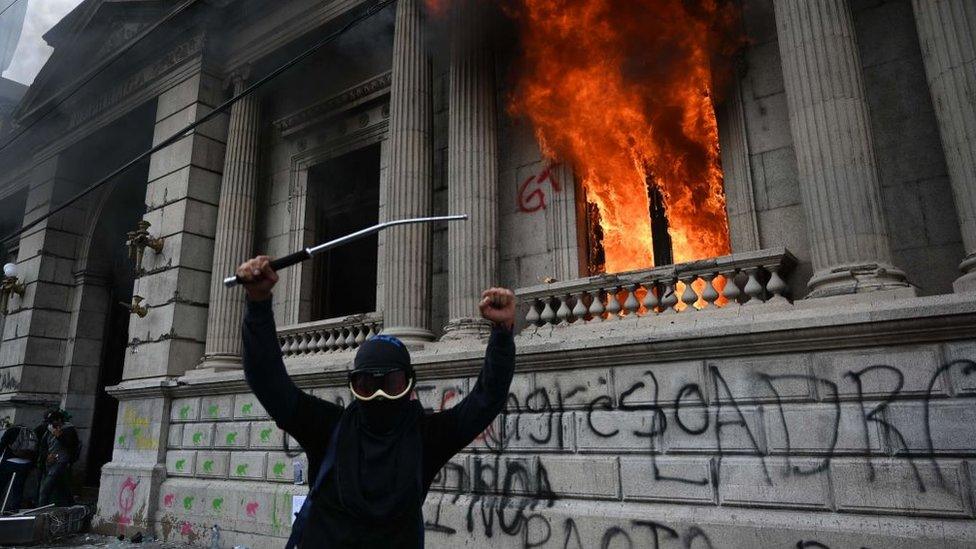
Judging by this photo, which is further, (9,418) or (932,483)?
(9,418)

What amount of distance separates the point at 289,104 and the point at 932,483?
13156 mm

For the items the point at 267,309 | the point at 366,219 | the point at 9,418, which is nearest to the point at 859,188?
the point at 267,309

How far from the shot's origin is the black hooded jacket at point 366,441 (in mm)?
2457

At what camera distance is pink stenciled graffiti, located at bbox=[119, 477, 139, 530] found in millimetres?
11062

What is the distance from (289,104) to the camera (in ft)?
45.0

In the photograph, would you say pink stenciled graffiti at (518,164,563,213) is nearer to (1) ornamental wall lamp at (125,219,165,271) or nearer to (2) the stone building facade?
(2) the stone building facade

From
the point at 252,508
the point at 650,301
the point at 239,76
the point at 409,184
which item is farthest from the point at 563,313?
the point at 239,76

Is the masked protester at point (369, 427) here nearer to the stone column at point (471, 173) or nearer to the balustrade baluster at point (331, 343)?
the stone column at point (471, 173)

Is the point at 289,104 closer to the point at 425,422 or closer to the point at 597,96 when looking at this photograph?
the point at 597,96

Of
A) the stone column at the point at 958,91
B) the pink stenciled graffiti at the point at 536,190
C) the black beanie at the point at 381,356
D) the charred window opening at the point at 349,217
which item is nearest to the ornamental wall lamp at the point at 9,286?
the charred window opening at the point at 349,217

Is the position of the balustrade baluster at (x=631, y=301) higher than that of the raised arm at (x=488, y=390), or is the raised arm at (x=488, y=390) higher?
the balustrade baluster at (x=631, y=301)

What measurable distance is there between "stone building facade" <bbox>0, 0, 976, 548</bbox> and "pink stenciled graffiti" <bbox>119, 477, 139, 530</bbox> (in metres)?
0.04

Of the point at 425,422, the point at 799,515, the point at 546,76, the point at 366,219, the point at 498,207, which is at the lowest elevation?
the point at 799,515

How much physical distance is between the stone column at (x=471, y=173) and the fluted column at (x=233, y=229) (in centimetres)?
516
